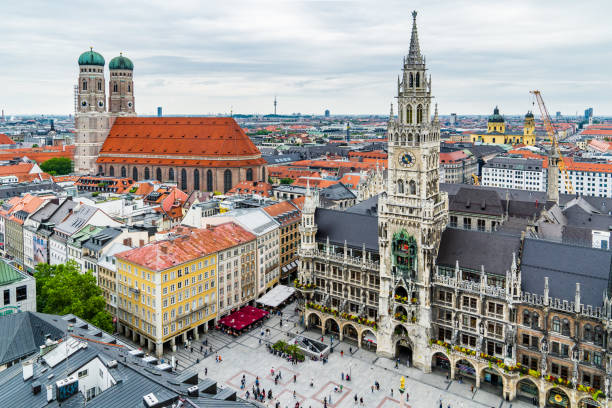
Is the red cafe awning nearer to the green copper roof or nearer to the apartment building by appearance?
the apartment building

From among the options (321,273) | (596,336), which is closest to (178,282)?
(321,273)

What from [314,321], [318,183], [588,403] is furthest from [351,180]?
[588,403]

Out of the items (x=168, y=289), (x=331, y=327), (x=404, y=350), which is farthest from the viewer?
(x=331, y=327)

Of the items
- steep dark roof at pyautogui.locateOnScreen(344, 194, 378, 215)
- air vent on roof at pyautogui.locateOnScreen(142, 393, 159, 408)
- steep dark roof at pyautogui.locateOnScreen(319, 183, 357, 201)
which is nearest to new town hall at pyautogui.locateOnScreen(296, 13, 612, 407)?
steep dark roof at pyautogui.locateOnScreen(344, 194, 378, 215)

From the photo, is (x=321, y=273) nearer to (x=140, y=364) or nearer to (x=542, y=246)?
(x=542, y=246)

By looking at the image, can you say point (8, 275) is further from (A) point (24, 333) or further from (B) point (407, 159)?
(B) point (407, 159)

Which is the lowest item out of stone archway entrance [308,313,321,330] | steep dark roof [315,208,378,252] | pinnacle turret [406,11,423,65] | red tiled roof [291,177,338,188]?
stone archway entrance [308,313,321,330]

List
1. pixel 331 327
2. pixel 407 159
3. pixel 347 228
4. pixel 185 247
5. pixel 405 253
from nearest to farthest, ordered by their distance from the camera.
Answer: pixel 407 159 < pixel 405 253 < pixel 185 247 < pixel 347 228 < pixel 331 327
